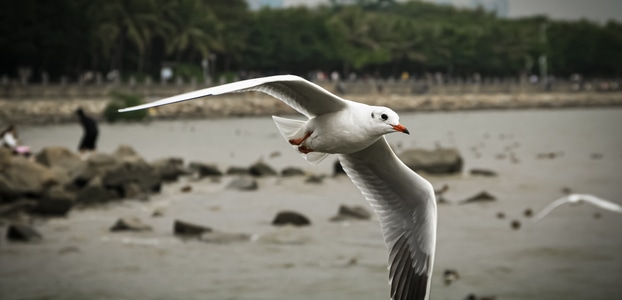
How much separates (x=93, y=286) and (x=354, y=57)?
3225 inches

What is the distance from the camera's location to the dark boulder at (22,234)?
2242cm

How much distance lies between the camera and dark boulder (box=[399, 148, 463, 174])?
107 ft

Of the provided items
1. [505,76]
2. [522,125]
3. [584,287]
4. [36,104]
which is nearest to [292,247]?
[584,287]

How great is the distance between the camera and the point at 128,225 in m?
23.7

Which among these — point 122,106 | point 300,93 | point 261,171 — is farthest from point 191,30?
point 300,93

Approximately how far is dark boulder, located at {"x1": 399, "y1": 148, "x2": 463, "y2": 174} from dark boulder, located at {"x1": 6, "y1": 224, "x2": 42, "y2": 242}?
12930 millimetres

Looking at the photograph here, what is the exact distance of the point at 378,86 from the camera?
89.2 m

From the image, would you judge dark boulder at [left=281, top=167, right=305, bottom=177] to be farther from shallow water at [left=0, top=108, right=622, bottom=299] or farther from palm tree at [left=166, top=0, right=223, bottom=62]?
palm tree at [left=166, top=0, right=223, bottom=62]

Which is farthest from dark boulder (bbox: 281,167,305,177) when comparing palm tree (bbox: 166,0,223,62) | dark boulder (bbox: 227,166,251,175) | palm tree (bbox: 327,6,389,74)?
palm tree (bbox: 327,6,389,74)

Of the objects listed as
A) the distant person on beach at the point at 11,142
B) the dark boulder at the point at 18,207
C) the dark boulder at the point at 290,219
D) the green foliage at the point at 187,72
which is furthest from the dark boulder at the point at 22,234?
the green foliage at the point at 187,72

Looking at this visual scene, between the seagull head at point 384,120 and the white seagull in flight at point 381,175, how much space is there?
18 centimetres

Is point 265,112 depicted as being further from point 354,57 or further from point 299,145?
point 299,145

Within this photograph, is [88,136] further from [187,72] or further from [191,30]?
[191,30]

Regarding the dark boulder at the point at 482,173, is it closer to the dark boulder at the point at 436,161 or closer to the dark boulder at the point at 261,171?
the dark boulder at the point at 436,161
